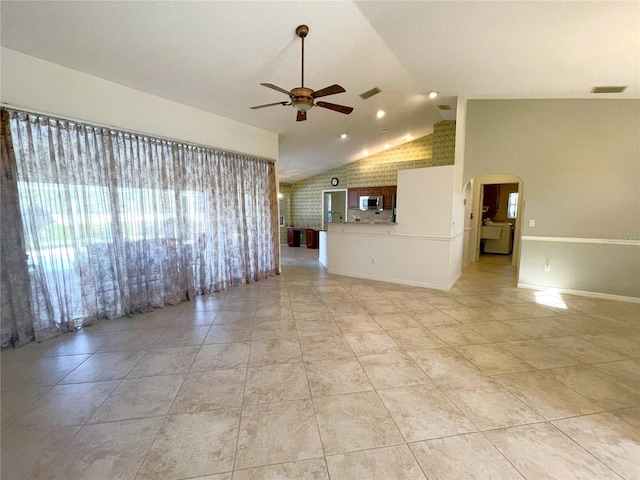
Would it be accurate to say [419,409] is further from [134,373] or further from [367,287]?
[367,287]

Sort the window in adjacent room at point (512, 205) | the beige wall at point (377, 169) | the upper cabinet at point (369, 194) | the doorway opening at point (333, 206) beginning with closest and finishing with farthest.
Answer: the beige wall at point (377, 169)
the upper cabinet at point (369, 194)
the window in adjacent room at point (512, 205)
the doorway opening at point (333, 206)

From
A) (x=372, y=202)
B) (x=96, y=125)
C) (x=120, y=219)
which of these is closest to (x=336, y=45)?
(x=96, y=125)

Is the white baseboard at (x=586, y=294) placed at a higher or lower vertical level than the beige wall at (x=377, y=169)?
lower

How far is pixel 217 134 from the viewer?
4324mm

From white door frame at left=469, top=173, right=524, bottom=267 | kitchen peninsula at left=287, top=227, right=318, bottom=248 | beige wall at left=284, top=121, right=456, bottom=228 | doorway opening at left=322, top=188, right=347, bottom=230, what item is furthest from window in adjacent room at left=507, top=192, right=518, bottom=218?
kitchen peninsula at left=287, top=227, right=318, bottom=248

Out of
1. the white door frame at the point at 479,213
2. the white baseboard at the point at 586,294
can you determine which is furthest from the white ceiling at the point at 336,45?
the white baseboard at the point at 586,294

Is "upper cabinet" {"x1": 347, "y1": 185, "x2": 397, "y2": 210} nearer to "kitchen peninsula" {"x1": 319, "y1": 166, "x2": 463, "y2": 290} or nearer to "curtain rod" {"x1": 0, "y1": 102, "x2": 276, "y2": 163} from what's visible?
"kitchen peninsula" {"x1": 319, "y1": 166, "x2": 463, "y2": 290}

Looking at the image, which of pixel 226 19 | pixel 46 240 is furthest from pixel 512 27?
pixel 46 240

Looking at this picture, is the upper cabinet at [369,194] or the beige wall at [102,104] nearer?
the beige wall at [102,104]

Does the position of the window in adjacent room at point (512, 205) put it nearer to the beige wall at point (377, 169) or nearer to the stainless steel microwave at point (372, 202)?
the beige wall at point (377, 169)

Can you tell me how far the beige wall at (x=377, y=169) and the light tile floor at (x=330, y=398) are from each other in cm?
465

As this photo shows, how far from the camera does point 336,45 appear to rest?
307 cm

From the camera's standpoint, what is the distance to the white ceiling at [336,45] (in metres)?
2.40

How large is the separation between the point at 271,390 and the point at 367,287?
2968 mm
